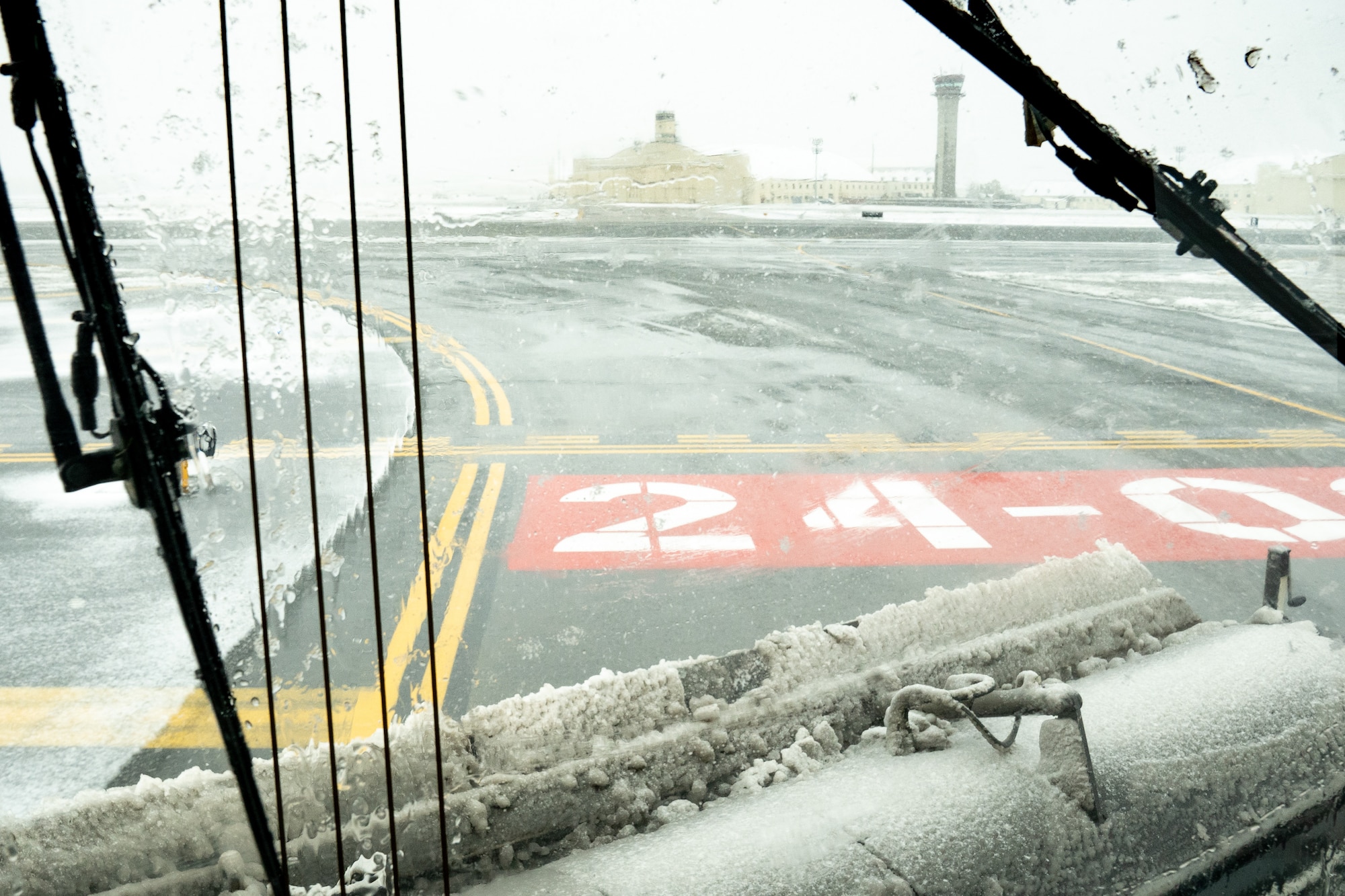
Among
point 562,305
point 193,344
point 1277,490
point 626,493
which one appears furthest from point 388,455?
point 562,305

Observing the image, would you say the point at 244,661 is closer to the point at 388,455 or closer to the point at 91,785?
the point at 91,785

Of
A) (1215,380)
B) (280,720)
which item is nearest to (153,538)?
(280,720)

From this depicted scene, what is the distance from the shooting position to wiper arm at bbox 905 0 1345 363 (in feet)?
4.45

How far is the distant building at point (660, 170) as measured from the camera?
295 inches

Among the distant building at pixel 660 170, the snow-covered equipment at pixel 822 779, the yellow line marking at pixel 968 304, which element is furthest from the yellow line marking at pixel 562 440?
the yellow line marking at pixel 968 304

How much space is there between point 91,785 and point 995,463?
5234mm

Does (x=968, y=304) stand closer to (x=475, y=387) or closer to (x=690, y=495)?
(x=475, y=387)

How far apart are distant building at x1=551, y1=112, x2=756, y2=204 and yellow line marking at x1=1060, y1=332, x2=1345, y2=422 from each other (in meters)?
4.40

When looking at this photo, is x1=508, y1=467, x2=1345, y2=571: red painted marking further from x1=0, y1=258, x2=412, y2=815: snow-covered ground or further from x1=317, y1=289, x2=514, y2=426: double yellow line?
x1=317, y1=289, x2=514, y2=426: double yellow line

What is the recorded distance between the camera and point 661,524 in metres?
5.05

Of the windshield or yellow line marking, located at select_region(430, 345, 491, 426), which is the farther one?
yellow line marking, located at select_region(430, 345, 491, 426)

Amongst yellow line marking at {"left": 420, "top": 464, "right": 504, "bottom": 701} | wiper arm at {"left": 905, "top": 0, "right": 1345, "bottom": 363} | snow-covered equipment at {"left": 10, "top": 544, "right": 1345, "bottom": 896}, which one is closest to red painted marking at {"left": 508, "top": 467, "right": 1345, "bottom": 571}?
yellow line marking at {"left": 420, "top": 464, "right": 504, "bottom": 701}

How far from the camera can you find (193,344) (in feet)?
11.0

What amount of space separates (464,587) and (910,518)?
249 cm
